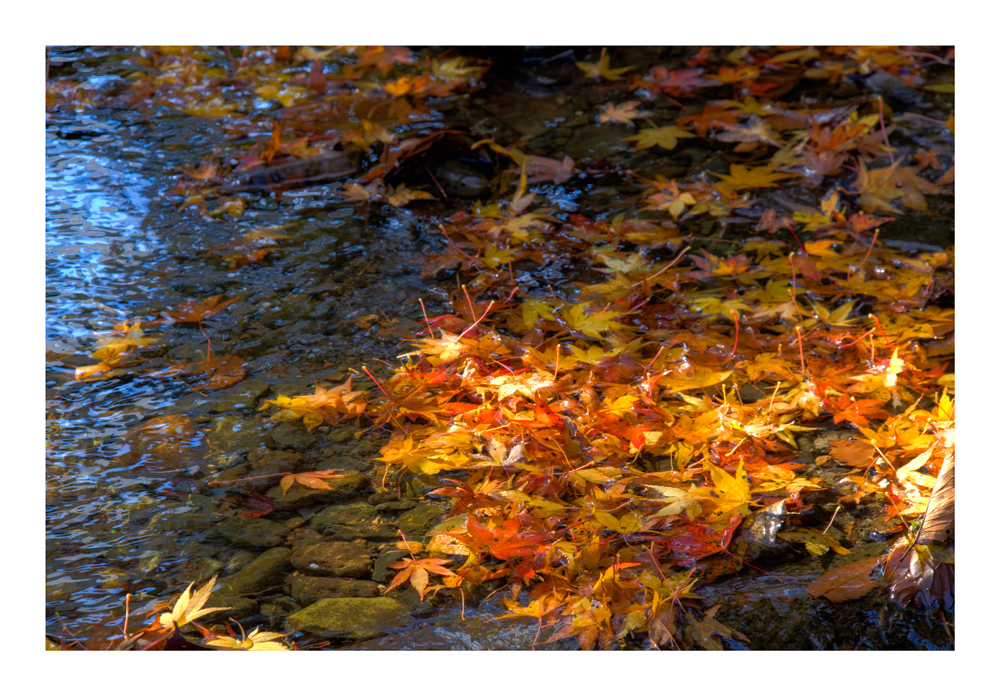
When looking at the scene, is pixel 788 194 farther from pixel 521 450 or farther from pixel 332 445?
pixel 332 445

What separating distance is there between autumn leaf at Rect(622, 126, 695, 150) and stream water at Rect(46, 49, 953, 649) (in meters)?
0.08

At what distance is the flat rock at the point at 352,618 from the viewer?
152cm

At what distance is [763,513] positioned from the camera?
1.71 m

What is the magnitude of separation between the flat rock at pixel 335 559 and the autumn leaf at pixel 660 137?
2.42 m

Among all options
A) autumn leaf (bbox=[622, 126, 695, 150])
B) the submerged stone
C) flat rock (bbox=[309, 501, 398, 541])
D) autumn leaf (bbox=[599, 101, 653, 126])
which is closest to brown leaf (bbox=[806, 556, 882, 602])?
flat rock (bbox=[309, 501, 398, 541])

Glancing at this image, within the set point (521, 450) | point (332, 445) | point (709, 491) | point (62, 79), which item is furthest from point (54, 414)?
point (62, 79)

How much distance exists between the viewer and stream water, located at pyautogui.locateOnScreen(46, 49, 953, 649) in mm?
1563

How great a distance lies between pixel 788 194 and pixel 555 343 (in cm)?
147

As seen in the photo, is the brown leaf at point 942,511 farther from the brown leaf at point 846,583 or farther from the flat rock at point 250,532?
the flat rock at point 250,532

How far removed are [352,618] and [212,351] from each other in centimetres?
113

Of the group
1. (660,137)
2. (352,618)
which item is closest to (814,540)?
(352,618)

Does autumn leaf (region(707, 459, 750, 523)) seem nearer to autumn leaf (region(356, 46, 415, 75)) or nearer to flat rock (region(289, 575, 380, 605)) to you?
flat rock (region(289, 575, 380, 605))

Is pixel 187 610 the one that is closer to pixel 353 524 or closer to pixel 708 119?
pixel 353 524

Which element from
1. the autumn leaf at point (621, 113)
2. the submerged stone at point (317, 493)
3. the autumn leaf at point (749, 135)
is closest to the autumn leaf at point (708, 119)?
the autumn leaf at point (749, 135)
